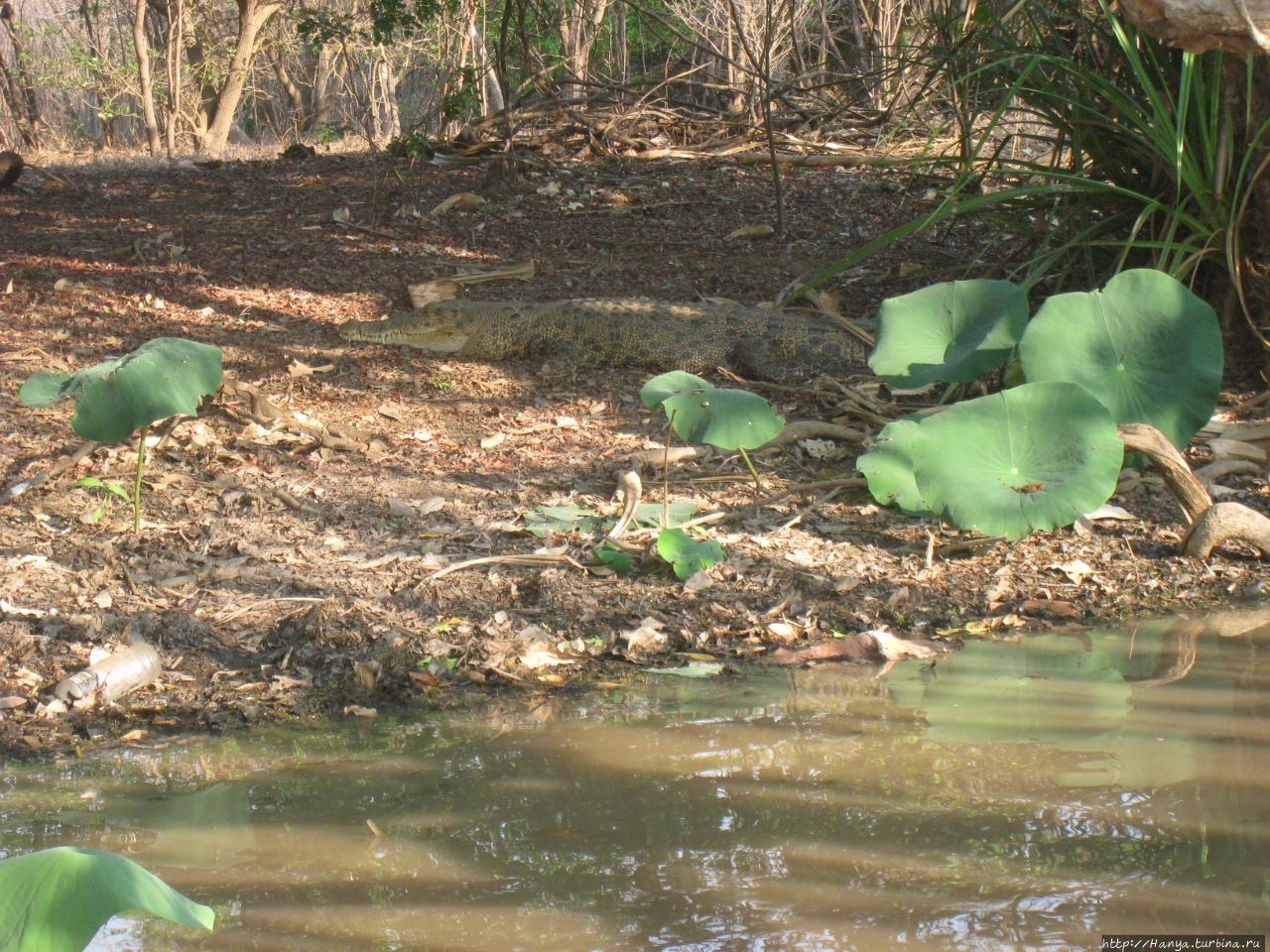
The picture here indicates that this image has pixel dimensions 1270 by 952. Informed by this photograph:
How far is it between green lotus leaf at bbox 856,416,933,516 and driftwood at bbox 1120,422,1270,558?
2.15 feet

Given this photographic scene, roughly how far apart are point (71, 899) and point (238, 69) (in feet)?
46.4

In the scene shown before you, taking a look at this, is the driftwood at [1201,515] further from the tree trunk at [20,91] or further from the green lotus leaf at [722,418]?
the tree trunk at [20,91]

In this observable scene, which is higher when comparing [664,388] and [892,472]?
[664,388]

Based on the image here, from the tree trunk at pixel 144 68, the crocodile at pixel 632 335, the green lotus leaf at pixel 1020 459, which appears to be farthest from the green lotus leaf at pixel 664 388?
the tree trunk at pixel 144 68

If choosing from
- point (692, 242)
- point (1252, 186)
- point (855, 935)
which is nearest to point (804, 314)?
point (692, 242)

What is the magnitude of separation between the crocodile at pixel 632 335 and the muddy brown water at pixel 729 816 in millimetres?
2845

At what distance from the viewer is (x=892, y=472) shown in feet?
12.7

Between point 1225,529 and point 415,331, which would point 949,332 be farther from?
point 415,331

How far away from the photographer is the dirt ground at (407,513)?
303 centimetres

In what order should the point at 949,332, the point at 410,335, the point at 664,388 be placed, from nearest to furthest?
the point at 664,388
the point at 949,332
the point at 410,335

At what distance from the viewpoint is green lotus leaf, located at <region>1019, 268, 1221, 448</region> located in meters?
3.86

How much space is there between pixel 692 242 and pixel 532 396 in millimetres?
2111

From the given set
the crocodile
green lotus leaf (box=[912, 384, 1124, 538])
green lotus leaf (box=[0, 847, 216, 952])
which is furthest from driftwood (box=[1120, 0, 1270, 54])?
green lotus leaf (box=[0, 847, 216, 952])

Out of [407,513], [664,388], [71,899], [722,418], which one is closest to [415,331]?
[407,513]
